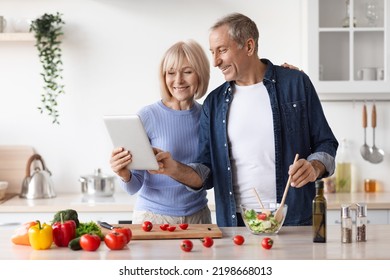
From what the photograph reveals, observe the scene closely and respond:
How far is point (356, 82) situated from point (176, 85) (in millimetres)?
1622

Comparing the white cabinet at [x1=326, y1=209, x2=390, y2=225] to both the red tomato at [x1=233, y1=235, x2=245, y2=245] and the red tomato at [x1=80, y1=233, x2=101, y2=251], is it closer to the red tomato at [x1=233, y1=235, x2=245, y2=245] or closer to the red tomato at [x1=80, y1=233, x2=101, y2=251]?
the red tomato at [x1=233, y1=235, x2=245, y2=245]

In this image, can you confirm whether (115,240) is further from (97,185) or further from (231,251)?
(97,185)

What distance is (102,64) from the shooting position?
5008 mm

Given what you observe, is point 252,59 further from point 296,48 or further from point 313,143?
point 296,48

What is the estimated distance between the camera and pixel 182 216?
3.48 meters

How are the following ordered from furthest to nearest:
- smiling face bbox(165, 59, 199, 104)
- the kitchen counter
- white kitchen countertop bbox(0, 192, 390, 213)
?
white kitchen countertop bbox(0, 192, 390, 213), smiling face bbox(165, 59, 199, 104), the kitchen counter

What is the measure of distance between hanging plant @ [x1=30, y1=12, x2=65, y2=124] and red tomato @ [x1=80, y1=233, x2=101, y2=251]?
2270 mm

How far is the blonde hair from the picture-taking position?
3.46m

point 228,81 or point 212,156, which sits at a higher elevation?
point 228,81

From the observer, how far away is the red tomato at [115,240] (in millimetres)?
2711

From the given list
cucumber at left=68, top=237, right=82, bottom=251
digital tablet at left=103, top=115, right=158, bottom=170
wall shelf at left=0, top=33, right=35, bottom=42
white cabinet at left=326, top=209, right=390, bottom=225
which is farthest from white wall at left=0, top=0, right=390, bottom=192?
cucumber at left=68, top=237, right=82, bottom=251
